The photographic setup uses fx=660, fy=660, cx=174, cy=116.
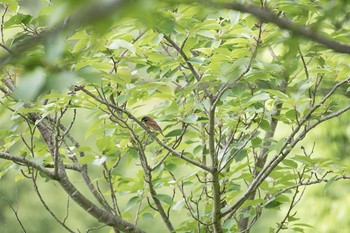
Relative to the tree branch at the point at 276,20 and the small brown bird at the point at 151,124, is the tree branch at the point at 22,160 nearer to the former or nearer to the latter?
the small brown bird at the point at 151,124

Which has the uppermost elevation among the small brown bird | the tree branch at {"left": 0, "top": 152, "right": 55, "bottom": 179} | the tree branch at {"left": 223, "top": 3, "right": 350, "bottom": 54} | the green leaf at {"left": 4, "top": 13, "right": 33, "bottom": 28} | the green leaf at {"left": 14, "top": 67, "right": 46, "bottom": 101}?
the small brown bird

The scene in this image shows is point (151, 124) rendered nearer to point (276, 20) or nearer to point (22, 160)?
A: point (22, 160)

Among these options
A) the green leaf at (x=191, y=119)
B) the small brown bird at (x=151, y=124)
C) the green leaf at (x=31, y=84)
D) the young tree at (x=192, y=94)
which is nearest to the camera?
the green leaf at (x=31, y=84)

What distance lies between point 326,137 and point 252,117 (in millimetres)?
1460

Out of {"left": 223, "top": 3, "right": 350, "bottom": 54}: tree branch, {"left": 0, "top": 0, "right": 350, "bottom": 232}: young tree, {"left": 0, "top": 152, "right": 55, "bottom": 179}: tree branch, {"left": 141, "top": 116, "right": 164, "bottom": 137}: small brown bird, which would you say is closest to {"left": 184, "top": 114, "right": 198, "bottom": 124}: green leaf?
{"left": 0, "top": 0, "right": 350, "bottom": 232}: young tree

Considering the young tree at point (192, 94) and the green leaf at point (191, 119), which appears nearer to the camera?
the young tree at point (192, 94)

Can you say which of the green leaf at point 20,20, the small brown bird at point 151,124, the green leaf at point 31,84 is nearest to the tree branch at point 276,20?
the green leaf at point 31,84

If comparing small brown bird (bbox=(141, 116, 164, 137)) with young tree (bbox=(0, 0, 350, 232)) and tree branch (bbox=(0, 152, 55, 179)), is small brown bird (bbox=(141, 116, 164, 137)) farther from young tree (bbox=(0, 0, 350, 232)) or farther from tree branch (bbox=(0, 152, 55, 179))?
tree branch (bbox=(0, 152, 55, 179))

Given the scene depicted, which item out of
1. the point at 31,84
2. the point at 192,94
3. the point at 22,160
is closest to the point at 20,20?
the point at 22,160

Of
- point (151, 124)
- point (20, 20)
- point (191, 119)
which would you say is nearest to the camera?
point (20, 20)

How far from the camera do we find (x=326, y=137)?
11.5ft

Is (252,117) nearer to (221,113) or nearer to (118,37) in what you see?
(221,113)

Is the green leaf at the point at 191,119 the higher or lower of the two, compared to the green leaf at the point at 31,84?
higher

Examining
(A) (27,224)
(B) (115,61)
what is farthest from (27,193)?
(B) (115,61)
